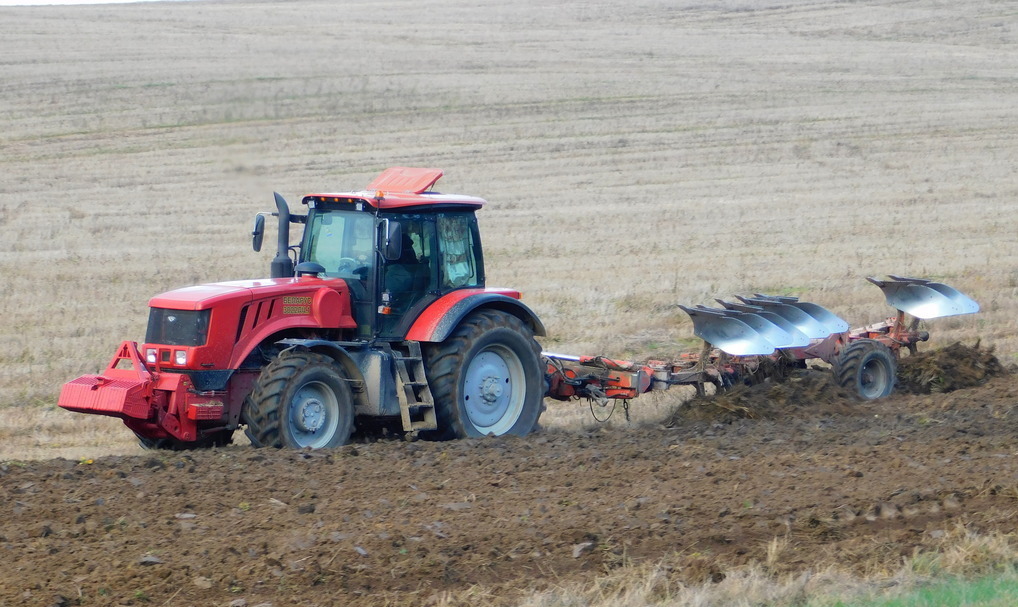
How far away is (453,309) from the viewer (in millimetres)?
9414

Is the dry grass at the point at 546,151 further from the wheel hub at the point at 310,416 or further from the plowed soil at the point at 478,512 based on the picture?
the plowed soil at the point at 478,512

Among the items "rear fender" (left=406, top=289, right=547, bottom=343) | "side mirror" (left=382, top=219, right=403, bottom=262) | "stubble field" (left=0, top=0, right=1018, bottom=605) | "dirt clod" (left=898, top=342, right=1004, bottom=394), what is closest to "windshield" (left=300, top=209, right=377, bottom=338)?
"side mirror" (left=382, top=219, right=403, bottom=262)

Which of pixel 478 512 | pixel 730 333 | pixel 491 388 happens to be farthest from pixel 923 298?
pixel 478 512

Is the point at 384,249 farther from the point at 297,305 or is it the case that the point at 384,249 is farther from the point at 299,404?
the point at 299,404

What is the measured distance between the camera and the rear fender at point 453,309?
30.3ft

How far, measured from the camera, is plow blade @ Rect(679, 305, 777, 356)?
34.8 feet

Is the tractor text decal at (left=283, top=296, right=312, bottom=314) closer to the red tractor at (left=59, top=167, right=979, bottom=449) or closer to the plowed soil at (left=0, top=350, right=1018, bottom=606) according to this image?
the red tractor at (left=59, top=167, right=979, bottom=449)

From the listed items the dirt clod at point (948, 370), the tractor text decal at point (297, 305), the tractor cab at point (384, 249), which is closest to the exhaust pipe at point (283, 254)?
the tractor cab at point (384, 249)

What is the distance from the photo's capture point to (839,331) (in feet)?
37.7

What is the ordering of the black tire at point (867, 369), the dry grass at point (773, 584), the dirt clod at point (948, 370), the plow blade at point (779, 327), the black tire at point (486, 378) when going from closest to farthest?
the dry grass at point (773, 584) → the black tire at point (486, 378) → the plow blade at point (779, 327) → the black tire at point (867, 369) → the dirt clod at point (948, 370)

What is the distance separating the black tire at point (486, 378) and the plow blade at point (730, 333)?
154cm

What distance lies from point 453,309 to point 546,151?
64.4 feet

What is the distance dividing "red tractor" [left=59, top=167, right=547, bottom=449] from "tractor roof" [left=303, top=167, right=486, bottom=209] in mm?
12

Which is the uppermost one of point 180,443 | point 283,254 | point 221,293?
point 283,254
